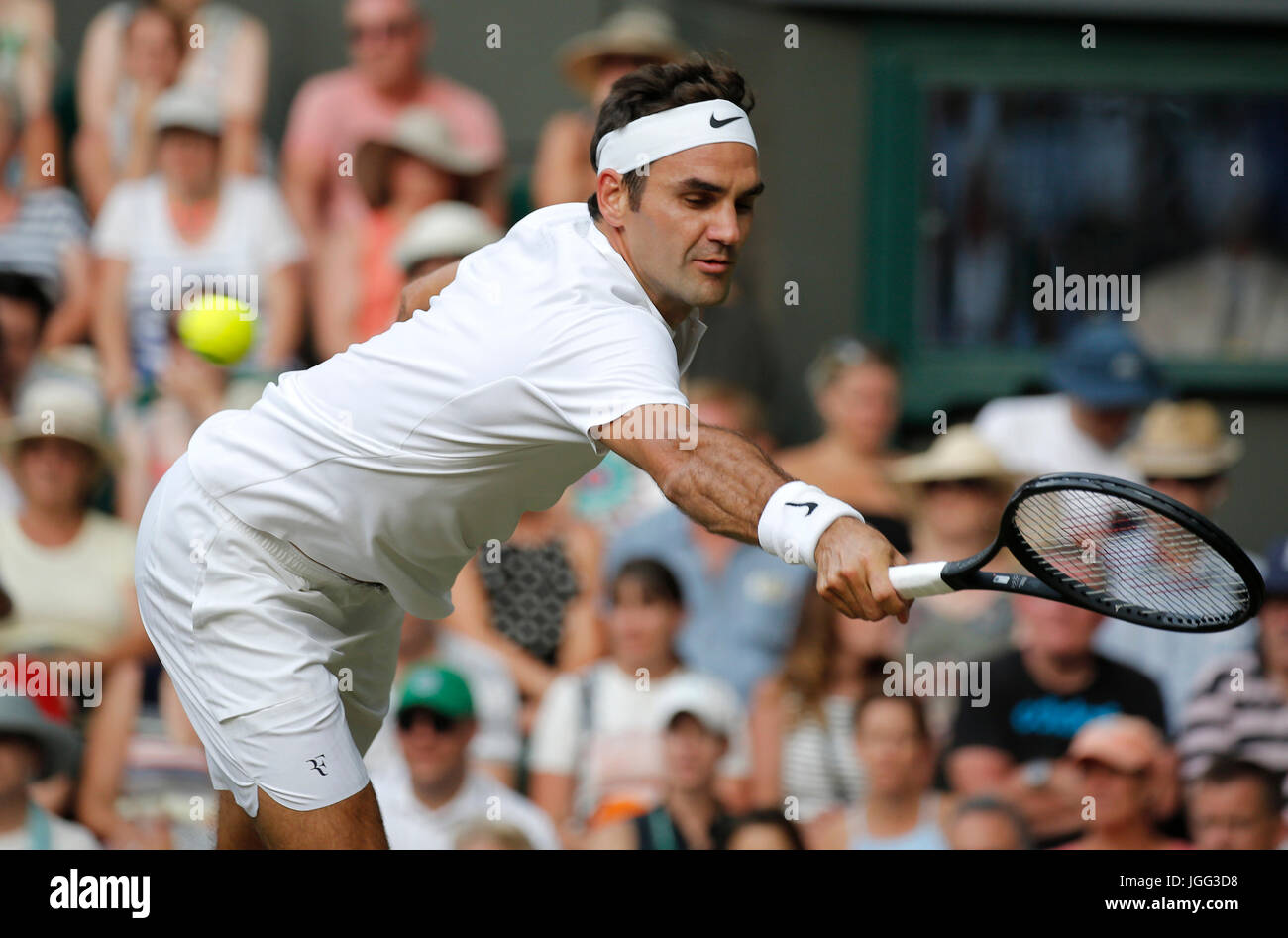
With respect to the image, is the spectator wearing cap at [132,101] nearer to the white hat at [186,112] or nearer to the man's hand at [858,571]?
the white hat at [186,112]

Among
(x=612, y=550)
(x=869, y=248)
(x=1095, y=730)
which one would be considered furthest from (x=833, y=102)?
(x=1095, y=730)

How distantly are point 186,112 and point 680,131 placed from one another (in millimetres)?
3387

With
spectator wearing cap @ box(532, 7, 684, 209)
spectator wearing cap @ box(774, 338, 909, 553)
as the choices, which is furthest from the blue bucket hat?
spectator wearing cap @ box(532, 7, 684, 209)

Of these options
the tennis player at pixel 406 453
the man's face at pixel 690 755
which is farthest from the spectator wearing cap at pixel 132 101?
the tennis player at pixel 406 453

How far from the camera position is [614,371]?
10.6 feet

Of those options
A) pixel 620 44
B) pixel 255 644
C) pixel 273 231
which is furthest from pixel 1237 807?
pixel 273 231

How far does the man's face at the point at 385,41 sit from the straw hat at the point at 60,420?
5.08 ft

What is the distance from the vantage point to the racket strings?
325 centimetres

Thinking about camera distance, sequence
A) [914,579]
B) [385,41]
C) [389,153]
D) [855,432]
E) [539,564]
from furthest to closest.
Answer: [385,41], [389,153], [855,432], [539,564], [914,579]

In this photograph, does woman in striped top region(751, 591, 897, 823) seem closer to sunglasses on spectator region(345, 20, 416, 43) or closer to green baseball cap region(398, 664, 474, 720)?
green baseball cap region(398, 664, 474, 720)

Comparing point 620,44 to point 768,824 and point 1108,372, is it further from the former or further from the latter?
point 768,824

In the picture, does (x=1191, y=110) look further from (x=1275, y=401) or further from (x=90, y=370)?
(x=90, y=370)

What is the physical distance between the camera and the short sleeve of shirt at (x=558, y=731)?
5668 millimetres

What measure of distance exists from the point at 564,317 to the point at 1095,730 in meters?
2.78
